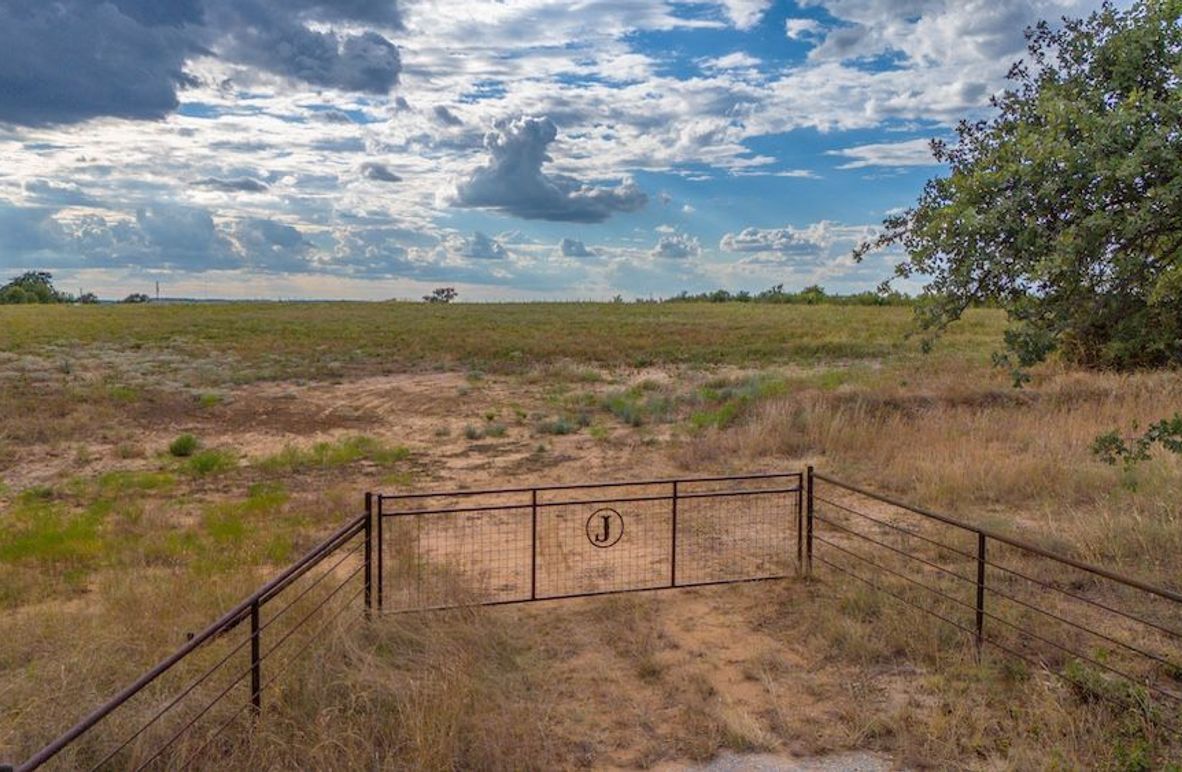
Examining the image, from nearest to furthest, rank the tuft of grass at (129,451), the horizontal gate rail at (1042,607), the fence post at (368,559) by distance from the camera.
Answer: the horizontal gate rail at (1042,607) → the fence post at (368,559) → the tuft of grass at (129,451)

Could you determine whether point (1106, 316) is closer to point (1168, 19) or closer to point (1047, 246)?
point (1047, 246)

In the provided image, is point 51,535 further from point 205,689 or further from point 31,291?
point 31,291

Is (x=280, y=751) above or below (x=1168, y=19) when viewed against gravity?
below

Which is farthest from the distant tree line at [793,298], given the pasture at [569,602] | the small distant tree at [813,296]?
the pasture at [569,602]

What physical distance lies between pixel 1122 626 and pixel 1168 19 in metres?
5.38

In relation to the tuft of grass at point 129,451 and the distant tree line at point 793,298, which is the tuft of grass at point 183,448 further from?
the distant tree line at point 793,298

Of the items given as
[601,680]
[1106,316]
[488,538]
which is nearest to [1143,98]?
[1106,316]

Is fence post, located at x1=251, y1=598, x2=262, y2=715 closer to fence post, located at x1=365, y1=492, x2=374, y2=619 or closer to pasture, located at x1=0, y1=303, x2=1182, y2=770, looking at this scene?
pasture, located at x1=0, y1=303, x2=1182, y2=770

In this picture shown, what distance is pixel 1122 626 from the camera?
313 inches

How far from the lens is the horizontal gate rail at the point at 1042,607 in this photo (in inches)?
237

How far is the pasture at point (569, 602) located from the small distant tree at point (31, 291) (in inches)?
4607

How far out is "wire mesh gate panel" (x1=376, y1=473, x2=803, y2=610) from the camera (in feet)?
28.2

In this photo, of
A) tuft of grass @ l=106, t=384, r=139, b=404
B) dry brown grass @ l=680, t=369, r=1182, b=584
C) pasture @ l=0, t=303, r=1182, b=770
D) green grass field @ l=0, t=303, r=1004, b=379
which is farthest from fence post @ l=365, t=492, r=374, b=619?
green grass field @ l=0, t=303, r=1004, b=379

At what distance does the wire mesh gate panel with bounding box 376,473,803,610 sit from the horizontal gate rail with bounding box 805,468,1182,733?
112 centimetres
